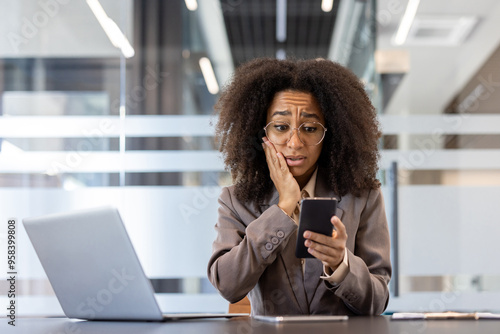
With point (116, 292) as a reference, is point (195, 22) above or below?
above

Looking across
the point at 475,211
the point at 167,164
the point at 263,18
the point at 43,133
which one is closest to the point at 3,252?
the point at 43,133

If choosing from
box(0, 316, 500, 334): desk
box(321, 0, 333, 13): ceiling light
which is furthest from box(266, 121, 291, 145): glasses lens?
box(321, 0, 333, 13): ceiling light

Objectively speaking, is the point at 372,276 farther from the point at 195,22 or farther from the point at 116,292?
the point at 195,22

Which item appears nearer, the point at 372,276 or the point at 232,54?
the point at 372,276

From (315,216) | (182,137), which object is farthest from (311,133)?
(182,137)

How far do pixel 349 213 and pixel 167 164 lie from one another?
2.15 metres

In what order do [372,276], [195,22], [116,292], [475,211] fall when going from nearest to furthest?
[116,292] < [372,276] < [475,211] < [195,22]

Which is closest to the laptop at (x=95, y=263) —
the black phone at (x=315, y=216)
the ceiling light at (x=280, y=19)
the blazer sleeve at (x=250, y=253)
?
the blazer sleeve at (x=250, y=253)

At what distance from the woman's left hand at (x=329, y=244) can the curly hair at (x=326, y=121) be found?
1.26ft

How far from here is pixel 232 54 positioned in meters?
4.38

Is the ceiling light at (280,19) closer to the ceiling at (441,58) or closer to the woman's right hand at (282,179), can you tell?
the ceiling at (441,58)

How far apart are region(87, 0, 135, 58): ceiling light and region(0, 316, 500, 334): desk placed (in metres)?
2.77

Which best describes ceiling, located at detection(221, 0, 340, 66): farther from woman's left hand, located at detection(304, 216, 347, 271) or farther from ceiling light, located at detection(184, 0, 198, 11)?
woman's left hand, located at detection(304, 216, 347, 271)

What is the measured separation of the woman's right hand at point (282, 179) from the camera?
1.83 metres
